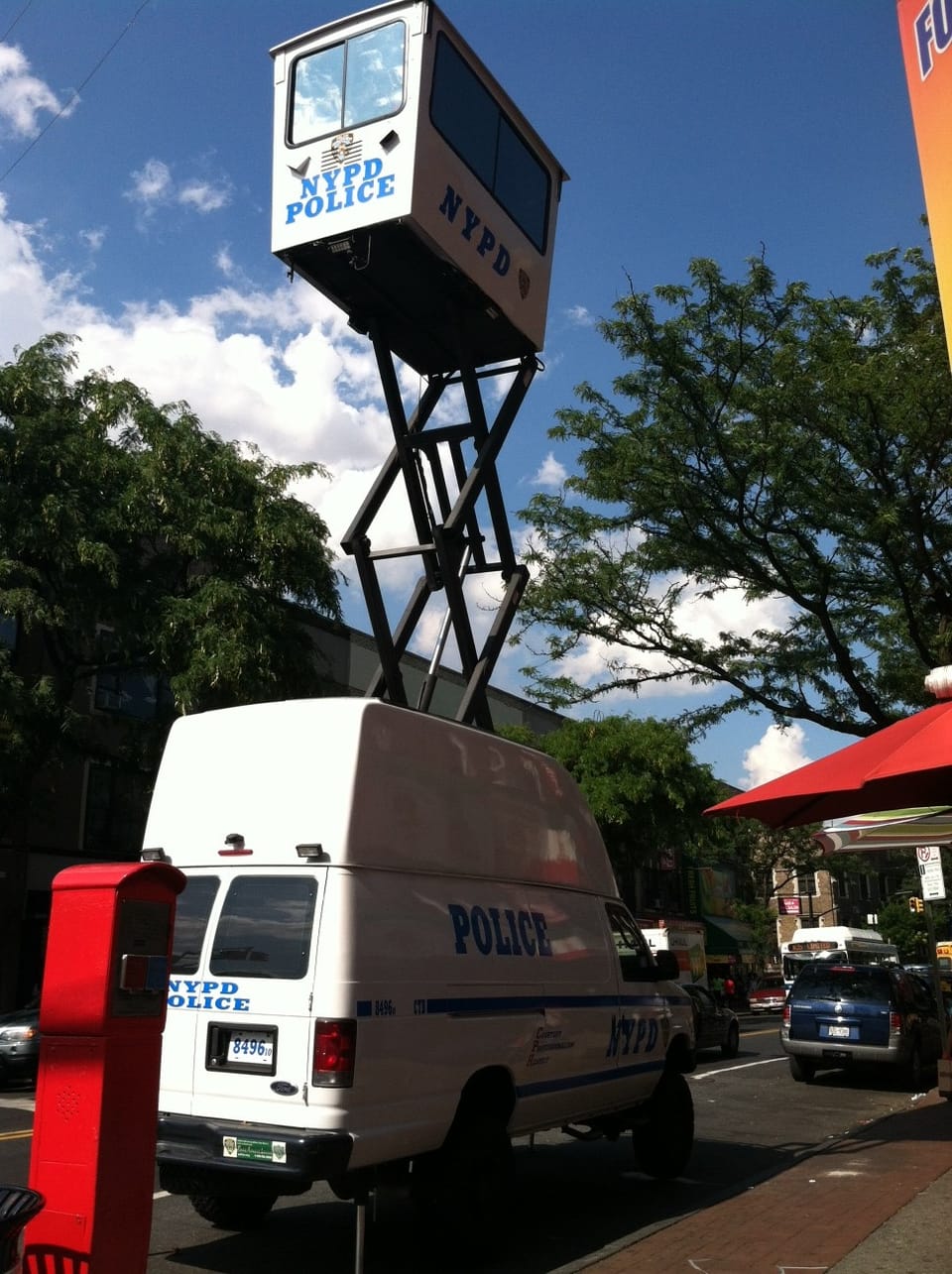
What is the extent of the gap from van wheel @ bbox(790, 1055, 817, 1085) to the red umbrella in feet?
28.1

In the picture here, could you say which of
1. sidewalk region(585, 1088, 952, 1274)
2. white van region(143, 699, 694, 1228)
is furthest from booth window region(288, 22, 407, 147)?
sidewalk region(585, 1088, 952, 1274)

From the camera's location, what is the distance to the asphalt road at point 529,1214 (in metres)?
6.75

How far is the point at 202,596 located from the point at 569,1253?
14.9 meters

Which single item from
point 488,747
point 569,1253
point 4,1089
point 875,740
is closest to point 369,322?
point 488,747

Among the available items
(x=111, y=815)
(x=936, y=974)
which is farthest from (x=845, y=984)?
(x=111, y=815)

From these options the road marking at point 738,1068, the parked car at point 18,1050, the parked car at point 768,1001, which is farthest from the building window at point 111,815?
the parked car at point 768,1001

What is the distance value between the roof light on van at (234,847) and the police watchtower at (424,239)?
3.63 metres

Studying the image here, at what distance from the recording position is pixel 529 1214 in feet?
26.6

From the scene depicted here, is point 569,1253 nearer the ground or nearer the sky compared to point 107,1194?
nearer the ground

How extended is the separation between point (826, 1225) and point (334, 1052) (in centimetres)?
356

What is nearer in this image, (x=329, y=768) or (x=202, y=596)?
(x=329, y=768)

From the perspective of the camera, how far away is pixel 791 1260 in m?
6.47

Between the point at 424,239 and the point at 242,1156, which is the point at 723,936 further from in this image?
the point at 242,1156

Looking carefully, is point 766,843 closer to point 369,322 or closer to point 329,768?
point 369,322
